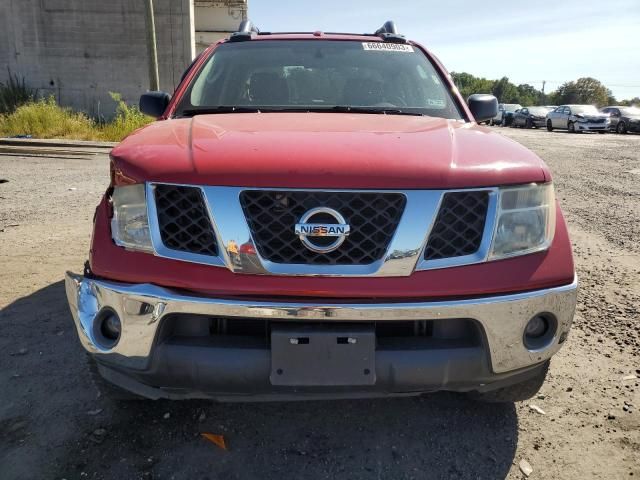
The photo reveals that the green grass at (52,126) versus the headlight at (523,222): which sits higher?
the headlight at (523,222)

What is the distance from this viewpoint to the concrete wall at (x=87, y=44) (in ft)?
51.6

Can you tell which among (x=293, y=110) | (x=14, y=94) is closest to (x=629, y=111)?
(x=14, y=94)

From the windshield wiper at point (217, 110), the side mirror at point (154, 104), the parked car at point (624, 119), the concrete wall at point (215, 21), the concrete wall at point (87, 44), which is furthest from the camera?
the parked car at point (624, 119)

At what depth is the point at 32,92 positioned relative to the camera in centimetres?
1591

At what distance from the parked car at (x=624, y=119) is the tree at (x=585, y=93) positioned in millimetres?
49211

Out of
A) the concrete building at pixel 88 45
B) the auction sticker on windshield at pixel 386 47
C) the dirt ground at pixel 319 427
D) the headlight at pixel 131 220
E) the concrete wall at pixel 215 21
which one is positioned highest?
the concrete wall at pixel 215 21

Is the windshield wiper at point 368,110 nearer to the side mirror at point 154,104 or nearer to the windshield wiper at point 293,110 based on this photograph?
the windshield wiper at point 293,110

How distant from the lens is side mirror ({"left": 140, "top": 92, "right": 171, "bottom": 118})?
3.13 m

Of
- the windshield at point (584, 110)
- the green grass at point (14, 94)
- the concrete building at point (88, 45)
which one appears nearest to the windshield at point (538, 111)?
the windshield at point (584, 110)

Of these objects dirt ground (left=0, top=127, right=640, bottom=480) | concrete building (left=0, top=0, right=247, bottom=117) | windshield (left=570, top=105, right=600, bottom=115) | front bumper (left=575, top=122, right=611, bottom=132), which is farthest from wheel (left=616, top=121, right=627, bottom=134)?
dirt ground (left=0, top=127, right=640, bottom=480)

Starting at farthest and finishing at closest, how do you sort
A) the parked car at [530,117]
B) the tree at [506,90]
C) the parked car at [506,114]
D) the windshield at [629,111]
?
1. the tree at [506,90]
2. the parked car at [506,114]
3. the parked car at [530,117]
4. the windshield at [629,111]

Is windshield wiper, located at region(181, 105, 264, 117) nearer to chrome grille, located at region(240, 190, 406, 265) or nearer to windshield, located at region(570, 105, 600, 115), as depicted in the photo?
chrome grille, located at region(240, 190, 406, 265)

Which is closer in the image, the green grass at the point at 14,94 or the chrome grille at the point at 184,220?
the chrome grille at the point at 184,220

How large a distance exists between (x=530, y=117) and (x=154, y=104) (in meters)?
33.5
